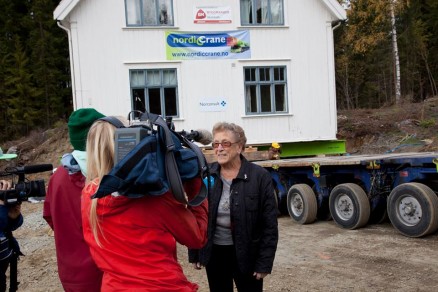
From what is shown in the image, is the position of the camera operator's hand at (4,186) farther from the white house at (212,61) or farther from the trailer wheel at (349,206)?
the white house at (212,61)

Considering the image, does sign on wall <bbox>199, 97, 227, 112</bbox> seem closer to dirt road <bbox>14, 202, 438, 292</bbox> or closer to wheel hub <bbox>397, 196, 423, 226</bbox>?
dirt road <bbox>14, 202, 438, 292</bbox>

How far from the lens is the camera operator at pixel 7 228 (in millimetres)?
2801

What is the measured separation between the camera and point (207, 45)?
605 inches

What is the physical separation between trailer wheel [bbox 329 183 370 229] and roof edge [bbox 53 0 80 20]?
33.4 feet

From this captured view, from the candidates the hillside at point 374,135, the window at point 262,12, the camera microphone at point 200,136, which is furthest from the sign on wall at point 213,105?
the camera microphone at point 200,136

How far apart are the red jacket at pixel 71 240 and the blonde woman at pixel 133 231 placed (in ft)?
2.00

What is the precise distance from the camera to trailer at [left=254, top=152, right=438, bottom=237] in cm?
649

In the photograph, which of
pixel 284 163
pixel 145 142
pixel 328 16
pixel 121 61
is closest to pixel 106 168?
pixel 145 142

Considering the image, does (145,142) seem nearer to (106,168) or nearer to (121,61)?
(106,168)

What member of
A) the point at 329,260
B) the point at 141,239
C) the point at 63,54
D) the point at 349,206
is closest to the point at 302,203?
the point at 349,206

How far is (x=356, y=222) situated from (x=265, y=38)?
32.0 feet

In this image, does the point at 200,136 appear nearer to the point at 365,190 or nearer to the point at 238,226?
the point at 238,226

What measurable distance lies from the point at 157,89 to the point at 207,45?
2220 millimetres

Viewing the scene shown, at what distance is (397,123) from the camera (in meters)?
20.0
